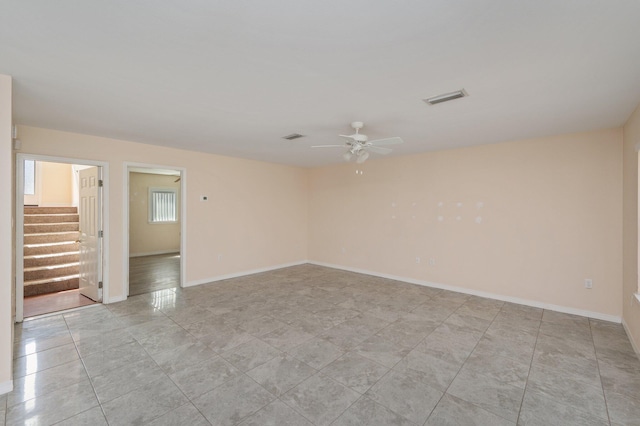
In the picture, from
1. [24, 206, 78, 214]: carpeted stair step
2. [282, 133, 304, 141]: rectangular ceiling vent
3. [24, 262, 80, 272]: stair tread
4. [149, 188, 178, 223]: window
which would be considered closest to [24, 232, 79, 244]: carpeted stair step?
[24, 262, 80, 272]: stair tread

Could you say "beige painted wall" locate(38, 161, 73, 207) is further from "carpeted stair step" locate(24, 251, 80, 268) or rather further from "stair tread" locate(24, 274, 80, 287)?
"stair tread" locate(24, 274, 80, 287)

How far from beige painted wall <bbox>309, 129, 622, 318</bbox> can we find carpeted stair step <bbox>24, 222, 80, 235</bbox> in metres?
5.78

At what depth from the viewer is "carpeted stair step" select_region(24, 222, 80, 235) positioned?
5.23 metres

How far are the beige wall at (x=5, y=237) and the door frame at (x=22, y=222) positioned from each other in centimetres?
174

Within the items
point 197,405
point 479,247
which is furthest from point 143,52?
point 479,247

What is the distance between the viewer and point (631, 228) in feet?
10.3

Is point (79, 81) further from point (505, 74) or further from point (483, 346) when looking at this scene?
point (483, 346)

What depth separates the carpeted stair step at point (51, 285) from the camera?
4.53 m

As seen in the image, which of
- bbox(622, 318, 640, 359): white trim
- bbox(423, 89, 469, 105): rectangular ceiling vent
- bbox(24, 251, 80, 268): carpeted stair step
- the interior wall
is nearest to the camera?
bbox(423, 89, 469, 105): rectangular ceiling vent

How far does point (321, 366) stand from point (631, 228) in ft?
12.2

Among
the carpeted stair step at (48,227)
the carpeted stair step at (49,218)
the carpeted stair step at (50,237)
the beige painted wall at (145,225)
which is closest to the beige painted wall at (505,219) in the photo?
the carpeted stair step at (50,237)

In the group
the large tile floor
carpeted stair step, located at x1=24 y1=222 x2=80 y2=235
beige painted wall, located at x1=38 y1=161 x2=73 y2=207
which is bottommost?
the large tile floor

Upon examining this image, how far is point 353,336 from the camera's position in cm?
318

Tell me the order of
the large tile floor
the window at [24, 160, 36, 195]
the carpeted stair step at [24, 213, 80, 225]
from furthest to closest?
the window at [24, 160, 36, 195]
the carpeted stair step at [24, 213, 80, 225]
the large tile floor
